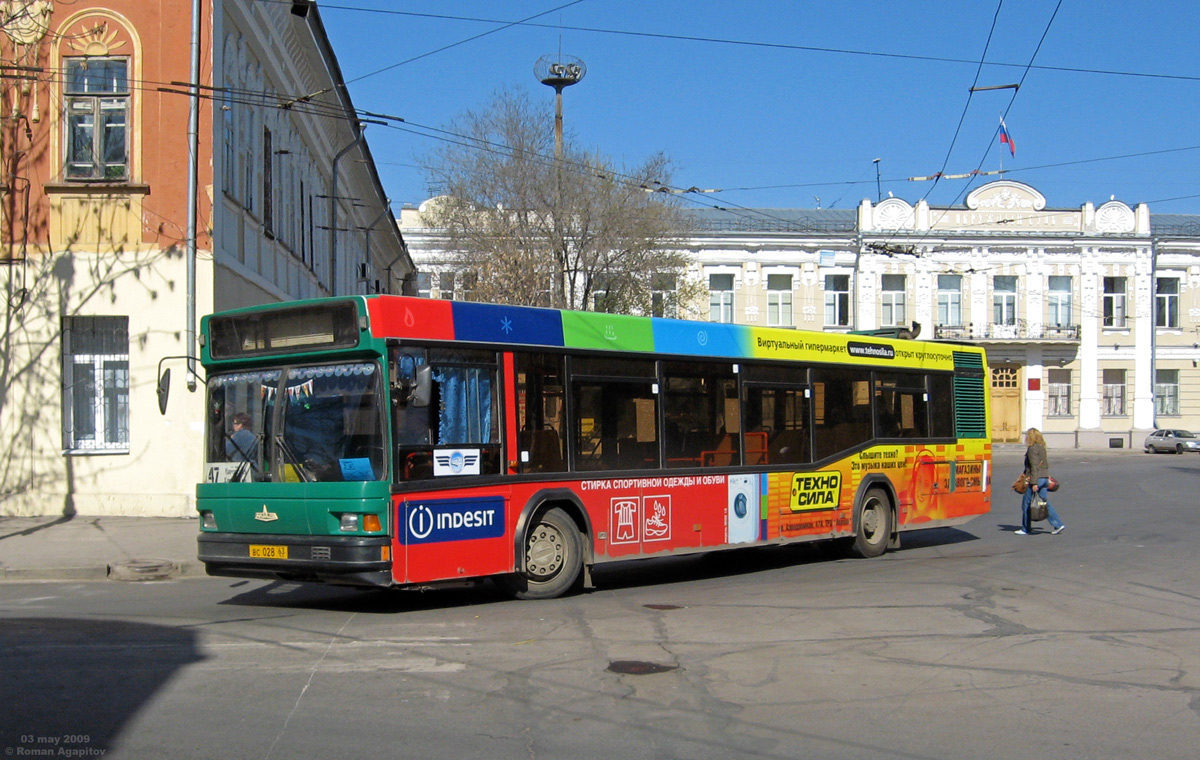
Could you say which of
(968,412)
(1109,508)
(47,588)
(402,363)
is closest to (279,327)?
(402,363)

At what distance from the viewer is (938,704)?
6.90m

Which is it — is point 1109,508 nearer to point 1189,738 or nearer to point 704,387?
point 704,387

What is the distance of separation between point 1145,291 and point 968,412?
45.0 m

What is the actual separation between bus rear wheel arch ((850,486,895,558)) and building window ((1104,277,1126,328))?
4646 centimetres

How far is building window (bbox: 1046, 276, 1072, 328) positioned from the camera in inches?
2254

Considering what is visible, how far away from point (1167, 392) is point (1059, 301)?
7009 mm

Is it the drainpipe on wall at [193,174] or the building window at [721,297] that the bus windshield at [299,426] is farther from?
the building window at [721,297]

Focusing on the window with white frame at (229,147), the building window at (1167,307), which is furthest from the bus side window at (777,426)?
the building window at (1167,307)

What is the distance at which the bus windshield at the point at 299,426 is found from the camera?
9781 millimetres

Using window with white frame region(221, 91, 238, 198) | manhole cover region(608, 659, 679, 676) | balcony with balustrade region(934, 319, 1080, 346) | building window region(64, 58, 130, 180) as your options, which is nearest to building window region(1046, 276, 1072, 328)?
balcony with balustrade region(934, 319, 1080, 346)

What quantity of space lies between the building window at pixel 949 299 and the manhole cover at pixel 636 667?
2026 inches

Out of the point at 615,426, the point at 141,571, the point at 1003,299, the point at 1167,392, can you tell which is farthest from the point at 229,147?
the point at 1167,392

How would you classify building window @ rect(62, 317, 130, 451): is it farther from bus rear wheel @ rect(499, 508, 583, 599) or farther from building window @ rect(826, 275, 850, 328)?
building window @ rect(826, 275, 850, 328)

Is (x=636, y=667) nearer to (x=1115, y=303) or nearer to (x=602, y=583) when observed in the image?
(x=602, y=583)
